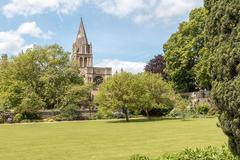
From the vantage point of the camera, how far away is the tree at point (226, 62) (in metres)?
9.94

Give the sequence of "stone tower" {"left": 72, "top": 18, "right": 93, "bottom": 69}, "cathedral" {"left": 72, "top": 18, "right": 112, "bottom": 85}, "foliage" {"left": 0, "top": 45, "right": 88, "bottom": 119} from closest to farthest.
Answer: "foliage" {"left": 0, "top": 45, "right": 88, "bottom": 119}
"cathedral" {"left": 72, "top": 18, "right": 112, "bottom": 85}
"stone tower" {"left": 72, "top": 18, "right": 93, "bottom": 69}

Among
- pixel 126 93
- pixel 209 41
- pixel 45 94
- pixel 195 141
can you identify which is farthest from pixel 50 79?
pixel 209 41

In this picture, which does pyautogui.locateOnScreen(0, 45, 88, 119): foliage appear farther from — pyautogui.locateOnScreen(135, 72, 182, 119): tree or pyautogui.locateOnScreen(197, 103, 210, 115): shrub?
pyautogui.locateOnScreen(197, 103, 210, 115): shrub

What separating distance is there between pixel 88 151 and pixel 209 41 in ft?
28.1

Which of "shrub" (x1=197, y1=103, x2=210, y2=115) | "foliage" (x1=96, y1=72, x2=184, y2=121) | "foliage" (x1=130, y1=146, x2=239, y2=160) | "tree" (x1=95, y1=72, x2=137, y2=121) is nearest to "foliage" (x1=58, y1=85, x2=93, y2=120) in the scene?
"foliage" (x1=96, y1=72, x2=184, y2=121)

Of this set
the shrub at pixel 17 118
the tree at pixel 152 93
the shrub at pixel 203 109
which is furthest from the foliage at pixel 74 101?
the shrub at pixel 203 109

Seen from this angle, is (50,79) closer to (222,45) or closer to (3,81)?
(3,81)

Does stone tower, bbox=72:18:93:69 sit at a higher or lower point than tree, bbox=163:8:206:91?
higher

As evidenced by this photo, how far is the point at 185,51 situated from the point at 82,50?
222 feet

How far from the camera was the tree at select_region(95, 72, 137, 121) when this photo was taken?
4872cm

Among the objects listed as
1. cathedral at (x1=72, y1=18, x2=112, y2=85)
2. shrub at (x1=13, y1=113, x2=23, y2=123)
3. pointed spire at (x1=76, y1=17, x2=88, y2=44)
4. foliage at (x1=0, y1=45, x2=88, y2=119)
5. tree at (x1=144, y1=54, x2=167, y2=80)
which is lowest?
shrub at (x1=13, y1=113, x2=23, y2=123)

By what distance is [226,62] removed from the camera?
10172 millimetres

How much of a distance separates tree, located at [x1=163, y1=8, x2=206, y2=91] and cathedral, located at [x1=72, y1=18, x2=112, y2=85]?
54.9 meters

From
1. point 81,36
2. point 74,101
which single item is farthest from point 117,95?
point 81,36
